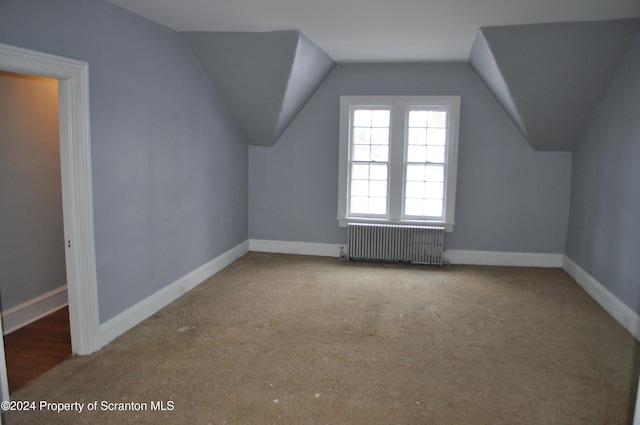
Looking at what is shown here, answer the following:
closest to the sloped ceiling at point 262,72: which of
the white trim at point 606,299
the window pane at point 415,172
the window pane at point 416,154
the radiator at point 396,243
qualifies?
the window pane at point 416,154

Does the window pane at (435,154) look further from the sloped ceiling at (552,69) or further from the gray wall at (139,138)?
the gray wall at (139,138)

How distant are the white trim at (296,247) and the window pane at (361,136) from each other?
4.75ft

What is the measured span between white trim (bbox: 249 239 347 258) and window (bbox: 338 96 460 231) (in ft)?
1.53

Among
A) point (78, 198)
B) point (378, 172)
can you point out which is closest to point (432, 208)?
point (378, 172)

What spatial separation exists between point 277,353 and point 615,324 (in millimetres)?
3072

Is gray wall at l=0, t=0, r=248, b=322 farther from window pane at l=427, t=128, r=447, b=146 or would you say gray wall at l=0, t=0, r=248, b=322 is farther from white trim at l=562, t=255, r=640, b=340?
white trim at l=562, t=255, r=640, b=340

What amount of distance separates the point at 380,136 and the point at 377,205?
94cm

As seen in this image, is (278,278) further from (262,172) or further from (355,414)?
(355,414)

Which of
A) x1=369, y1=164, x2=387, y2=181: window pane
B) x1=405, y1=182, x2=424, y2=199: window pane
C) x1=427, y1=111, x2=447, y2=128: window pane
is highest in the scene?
x1=427, y1=111, x2=447, y2=128: window pane

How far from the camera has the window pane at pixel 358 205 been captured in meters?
6.30

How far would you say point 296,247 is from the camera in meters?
6.53

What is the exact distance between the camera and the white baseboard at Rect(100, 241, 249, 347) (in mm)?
3646

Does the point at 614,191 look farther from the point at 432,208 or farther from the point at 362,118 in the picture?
the point at 362,118

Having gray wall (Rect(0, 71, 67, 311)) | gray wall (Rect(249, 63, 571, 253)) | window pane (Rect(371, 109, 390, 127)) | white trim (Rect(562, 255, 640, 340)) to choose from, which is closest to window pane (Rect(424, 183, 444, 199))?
gray wall (Rect(249, 63, 571, 253))
